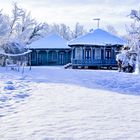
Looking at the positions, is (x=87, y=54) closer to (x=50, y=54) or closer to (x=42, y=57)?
(x=50, y=54)

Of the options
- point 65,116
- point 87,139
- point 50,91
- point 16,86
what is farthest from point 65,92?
point 87,139

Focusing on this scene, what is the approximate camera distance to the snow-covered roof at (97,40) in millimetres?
49138

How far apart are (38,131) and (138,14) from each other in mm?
24864

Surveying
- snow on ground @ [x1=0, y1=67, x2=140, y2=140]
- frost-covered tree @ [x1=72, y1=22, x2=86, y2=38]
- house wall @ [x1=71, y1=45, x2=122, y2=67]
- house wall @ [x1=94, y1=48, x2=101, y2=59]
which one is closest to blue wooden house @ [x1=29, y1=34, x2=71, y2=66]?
house wall @ [x1=71, y1=45, x2=122, y2=67]

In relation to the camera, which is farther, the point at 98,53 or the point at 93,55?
the point at 98,53

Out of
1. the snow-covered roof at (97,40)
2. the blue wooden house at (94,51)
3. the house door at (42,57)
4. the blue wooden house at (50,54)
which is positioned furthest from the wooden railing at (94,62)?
the house door at (42,57)

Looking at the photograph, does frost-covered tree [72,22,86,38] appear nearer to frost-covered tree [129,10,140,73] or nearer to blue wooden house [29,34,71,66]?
blue wooden house [29,34,71,66]

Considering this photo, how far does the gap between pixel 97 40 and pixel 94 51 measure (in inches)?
54.3

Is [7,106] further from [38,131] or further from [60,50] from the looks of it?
[60,50]

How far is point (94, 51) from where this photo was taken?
50156 millimetres

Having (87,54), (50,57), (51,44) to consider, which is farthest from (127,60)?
(50,57)

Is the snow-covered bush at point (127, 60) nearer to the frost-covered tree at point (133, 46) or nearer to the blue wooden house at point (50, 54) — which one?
the frost-covered tree at point (133, 46)

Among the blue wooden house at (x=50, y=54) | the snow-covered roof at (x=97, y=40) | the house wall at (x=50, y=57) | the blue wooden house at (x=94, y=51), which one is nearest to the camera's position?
the snow-covered roof at (x=97, y=40)

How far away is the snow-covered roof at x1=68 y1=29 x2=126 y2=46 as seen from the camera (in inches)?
1935
